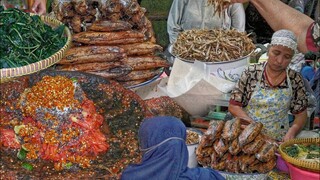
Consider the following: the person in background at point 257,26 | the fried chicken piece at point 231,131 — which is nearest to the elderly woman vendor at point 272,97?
the fried chicken piece at point 231,131

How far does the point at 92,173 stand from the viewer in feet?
8.44

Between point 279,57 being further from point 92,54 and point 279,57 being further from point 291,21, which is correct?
point 92,54

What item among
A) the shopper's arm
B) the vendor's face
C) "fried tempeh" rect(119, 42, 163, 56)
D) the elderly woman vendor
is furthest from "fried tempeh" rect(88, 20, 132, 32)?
the shopper's arm

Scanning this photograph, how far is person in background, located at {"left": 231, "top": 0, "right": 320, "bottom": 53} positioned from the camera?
309cm

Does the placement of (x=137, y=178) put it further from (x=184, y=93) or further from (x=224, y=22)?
(x=224, y=22)

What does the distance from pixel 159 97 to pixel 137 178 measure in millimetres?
1411

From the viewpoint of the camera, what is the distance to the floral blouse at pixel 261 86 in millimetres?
3576

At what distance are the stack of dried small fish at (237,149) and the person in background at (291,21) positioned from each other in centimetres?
66

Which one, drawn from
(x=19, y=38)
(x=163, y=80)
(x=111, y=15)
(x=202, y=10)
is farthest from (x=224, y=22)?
(x=19, y=38)

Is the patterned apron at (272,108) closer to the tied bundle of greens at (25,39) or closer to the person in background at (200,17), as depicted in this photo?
the tied bundle of greens at (25,39)

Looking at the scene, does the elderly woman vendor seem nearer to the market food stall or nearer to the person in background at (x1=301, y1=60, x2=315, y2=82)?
the market food stall

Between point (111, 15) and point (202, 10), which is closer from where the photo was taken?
point (111, 15)

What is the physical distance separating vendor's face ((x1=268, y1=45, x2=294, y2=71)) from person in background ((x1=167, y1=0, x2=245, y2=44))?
7.03 ft

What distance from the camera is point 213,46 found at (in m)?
3.83
